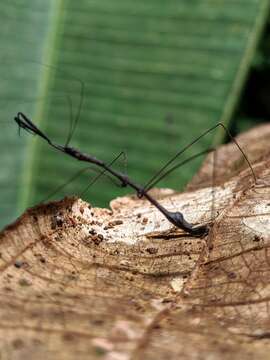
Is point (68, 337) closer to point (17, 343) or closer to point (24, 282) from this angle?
point (17, 343)

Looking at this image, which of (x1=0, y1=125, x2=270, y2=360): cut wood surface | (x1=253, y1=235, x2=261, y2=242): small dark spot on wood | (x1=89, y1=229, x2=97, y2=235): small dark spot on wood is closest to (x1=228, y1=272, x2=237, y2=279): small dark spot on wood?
(x1=0, y1=125, x2=270, y2=360): cut wood surface

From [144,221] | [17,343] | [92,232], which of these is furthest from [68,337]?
[144,221]

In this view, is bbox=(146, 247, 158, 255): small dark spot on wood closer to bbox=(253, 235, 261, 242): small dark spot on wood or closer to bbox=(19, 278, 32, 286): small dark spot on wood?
bbox=(253, 235, 261, 242): small dark spot on wood

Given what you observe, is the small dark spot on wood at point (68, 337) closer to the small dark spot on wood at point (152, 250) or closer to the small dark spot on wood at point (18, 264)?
the small dark spot on wood at point (18, 264)

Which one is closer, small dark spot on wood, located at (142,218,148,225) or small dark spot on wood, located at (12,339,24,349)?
small dark spot on wood, located at (12,339,24,349)

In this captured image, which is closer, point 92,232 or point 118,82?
point 92,232

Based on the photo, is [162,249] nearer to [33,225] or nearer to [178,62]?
[33,225]
